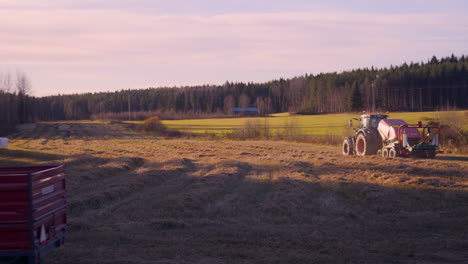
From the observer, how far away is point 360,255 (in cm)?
760

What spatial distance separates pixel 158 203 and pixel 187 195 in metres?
1.09

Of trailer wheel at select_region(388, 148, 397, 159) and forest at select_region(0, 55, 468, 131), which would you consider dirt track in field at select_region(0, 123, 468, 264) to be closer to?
trailer wheel at select_region(388, 148, 397, 159)

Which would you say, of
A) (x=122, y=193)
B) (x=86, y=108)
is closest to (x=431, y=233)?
(x=122, y=193)

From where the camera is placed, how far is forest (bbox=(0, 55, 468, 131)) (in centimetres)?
6900

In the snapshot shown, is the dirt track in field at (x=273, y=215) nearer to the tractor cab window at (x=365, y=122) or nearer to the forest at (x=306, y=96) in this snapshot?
the tractor cab window at (x=365, y=122)

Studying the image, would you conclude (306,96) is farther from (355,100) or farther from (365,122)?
(365,122)

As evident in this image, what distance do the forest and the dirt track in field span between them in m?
20.9

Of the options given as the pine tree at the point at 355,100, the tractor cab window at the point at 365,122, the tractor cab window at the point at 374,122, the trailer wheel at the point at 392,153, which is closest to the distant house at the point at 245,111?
the pine tree at the point at 355,100

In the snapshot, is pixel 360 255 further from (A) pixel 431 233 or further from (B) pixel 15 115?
(B) pixel 15 115

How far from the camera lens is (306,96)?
3696 inches

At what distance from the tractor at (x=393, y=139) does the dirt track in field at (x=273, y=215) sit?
2258 mm

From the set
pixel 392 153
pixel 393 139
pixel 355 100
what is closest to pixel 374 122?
pixel 393 139

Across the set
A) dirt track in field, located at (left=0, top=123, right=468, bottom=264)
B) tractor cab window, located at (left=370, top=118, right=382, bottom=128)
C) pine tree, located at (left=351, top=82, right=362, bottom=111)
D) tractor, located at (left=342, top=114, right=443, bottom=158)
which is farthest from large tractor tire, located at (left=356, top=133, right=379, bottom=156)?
pine tree, located at (left=351, top=82, right=362, bottom=111)

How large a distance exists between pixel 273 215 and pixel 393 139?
12.9 meters
